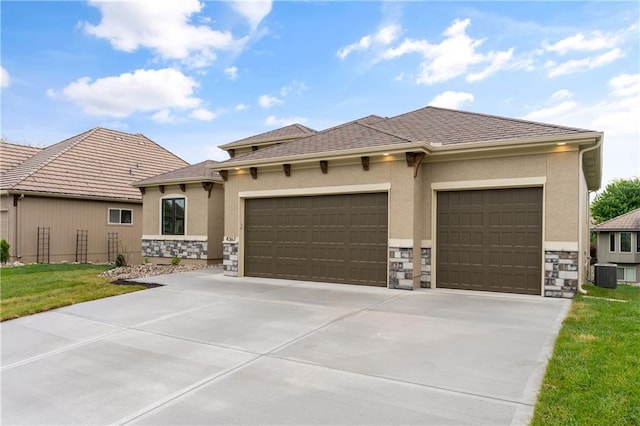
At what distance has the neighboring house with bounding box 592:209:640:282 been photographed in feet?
102

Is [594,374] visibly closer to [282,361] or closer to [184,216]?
[282,361]

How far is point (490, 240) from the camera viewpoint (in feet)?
28.8

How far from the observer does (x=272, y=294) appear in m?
8.67

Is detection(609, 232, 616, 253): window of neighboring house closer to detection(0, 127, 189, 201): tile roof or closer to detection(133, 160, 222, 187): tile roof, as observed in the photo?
detection(133, 160, 222, 187): tile roof

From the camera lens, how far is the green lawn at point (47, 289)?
785 cm

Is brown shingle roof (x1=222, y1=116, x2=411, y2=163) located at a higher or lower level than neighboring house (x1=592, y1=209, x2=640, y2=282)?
higher

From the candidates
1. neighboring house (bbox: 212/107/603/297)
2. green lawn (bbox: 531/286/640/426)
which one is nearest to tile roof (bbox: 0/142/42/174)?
neighboring house (bbox: 212/107/603/297)

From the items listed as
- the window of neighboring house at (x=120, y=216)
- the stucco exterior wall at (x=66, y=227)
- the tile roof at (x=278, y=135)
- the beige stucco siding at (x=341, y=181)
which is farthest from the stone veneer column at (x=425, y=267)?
the window of neighboring house at (x=120, y=216)

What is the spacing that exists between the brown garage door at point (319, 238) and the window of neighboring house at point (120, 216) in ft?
33.7

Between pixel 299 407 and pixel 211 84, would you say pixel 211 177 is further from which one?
pixel 299 407

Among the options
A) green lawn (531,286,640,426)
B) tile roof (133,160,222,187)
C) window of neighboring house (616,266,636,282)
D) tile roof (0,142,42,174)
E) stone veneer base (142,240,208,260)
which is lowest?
window of neighboring house (616,266,636,282)

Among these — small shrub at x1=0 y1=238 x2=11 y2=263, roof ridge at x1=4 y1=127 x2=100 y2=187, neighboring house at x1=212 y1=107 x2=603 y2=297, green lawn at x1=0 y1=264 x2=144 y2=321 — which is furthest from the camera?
roof ridge at x1=4 y1=127 x2=100 y2=187

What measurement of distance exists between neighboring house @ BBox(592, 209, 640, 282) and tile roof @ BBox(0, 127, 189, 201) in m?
33.6

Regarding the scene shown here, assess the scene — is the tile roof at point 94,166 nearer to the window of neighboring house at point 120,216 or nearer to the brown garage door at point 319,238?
the window of neighboring house at point 120,216
